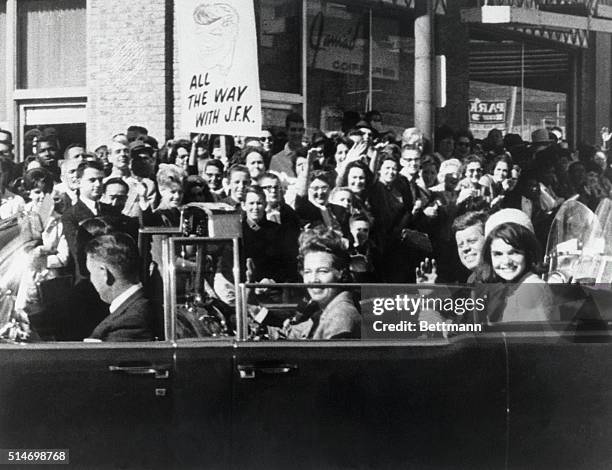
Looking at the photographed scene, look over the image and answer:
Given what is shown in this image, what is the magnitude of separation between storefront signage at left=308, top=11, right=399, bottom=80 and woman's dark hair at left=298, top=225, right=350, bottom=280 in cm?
87

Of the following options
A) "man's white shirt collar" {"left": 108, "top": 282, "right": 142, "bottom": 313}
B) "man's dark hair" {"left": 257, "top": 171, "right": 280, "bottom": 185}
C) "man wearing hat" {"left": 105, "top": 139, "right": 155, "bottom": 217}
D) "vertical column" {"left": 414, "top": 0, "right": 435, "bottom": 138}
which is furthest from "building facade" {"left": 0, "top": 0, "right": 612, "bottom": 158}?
"man's white shirt collar" {"left": 108, "top": 282, "right": 142, "bottom": 313}

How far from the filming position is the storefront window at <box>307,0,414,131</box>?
4.88 m

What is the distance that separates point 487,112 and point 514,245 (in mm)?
673

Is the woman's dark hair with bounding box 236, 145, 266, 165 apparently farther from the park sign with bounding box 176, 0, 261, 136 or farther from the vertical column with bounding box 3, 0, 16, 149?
the vertical column with bounding box 3, 0, 16, 149

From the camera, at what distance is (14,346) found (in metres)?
4.30

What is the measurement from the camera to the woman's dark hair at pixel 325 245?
4.44m

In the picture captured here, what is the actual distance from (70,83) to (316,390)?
1836mm

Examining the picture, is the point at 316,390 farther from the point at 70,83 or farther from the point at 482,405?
the point at 70,83

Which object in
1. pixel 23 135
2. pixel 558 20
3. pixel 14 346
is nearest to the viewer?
pixel 14 346

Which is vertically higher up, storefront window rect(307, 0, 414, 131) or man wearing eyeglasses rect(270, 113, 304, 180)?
storefront window rect(307, 0, 414, 131)

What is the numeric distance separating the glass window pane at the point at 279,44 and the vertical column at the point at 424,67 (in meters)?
0.55

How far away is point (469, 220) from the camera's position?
14.9 ft

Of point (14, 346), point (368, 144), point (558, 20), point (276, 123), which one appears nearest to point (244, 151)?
point (276, 123)

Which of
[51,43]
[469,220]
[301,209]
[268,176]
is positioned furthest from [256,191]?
[51,43]
